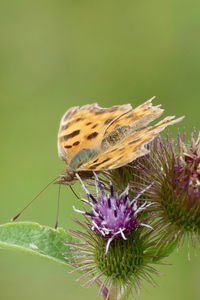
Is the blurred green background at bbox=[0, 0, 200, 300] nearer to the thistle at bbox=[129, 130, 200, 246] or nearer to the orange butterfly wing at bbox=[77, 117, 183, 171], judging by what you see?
the thistle at bbox=[129, 130, 200, 246]

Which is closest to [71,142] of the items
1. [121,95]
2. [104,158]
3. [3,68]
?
[104,158]

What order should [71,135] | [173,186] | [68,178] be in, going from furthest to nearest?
[71,135]
[68,178]
[173,186]

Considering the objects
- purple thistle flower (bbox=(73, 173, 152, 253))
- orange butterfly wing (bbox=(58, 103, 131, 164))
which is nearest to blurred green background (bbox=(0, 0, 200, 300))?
orange butterfly wing (bbox=(58, 103, 131, 164))

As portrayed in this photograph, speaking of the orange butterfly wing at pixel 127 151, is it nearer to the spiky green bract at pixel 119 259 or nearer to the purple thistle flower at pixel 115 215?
the purple thistle flower at pixel 115 215

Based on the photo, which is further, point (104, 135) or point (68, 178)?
point (104, 135)

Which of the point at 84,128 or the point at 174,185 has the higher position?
the point at 84,128

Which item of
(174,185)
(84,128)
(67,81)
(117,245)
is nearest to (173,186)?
(174,185)

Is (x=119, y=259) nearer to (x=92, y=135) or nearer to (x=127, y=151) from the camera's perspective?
(x=127, y=151)
